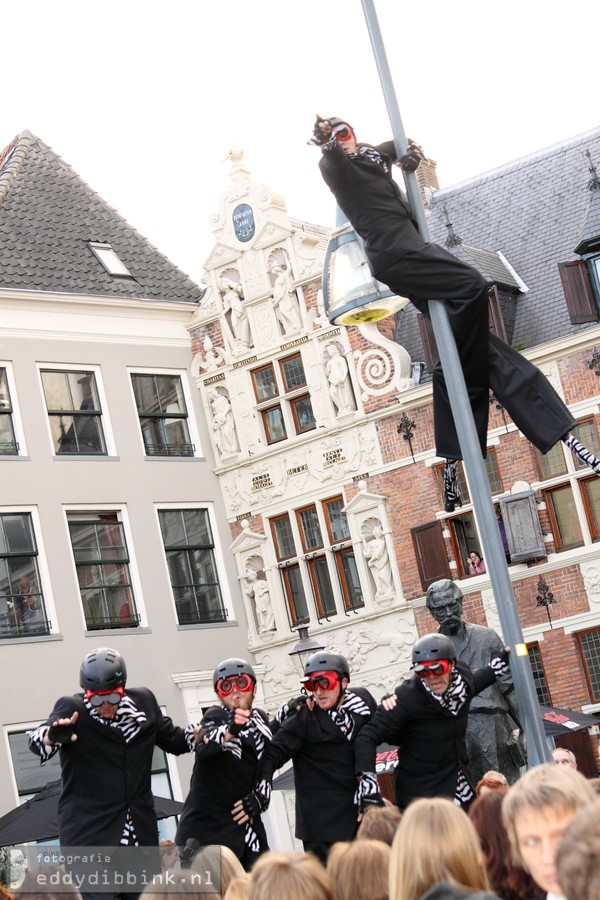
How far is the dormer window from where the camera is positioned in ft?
88.8

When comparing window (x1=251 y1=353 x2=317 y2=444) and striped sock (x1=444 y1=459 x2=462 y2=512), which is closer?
striped sock (x1=444 y1=459 x2=462 y2=512)

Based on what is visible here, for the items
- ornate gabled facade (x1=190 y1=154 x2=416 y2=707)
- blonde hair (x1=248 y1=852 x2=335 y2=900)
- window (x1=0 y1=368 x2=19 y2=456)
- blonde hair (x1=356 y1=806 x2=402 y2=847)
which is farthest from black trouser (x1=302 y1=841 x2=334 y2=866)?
window (x1=0 y1=368 x2=19 y2=456)

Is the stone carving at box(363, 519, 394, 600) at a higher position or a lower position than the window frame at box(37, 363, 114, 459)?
lower

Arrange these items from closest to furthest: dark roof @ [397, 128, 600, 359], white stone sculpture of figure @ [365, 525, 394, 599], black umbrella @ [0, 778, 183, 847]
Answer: black umbrella @ [0, 778, 183, 847]
white stone sculpture of figure @ [365, 525, 394, 599]
dark roof @ [397, 128, 600, 359]

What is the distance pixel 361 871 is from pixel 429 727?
4308 mm

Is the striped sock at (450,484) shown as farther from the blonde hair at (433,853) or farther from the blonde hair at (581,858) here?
the blonde hair at (581,858)

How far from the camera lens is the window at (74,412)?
2519 centimetres

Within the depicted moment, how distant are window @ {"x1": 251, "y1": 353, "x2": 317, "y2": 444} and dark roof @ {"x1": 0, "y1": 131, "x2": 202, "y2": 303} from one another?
2.40m

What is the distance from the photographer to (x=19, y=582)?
23812 mm

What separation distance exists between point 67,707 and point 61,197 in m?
20.5

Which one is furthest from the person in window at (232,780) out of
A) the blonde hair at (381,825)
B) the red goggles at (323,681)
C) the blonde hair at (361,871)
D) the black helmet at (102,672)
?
the blonde hair at (361,871)

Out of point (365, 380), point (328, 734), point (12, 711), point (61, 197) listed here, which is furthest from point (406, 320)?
point (328, 734)

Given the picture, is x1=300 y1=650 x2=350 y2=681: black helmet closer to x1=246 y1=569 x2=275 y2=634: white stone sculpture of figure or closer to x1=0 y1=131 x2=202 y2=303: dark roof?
x1=246 y1=569 x2=275 y2=634: white stone sculpture of figure

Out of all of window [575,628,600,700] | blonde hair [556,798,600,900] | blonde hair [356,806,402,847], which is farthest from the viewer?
window [575,628,600,700]
